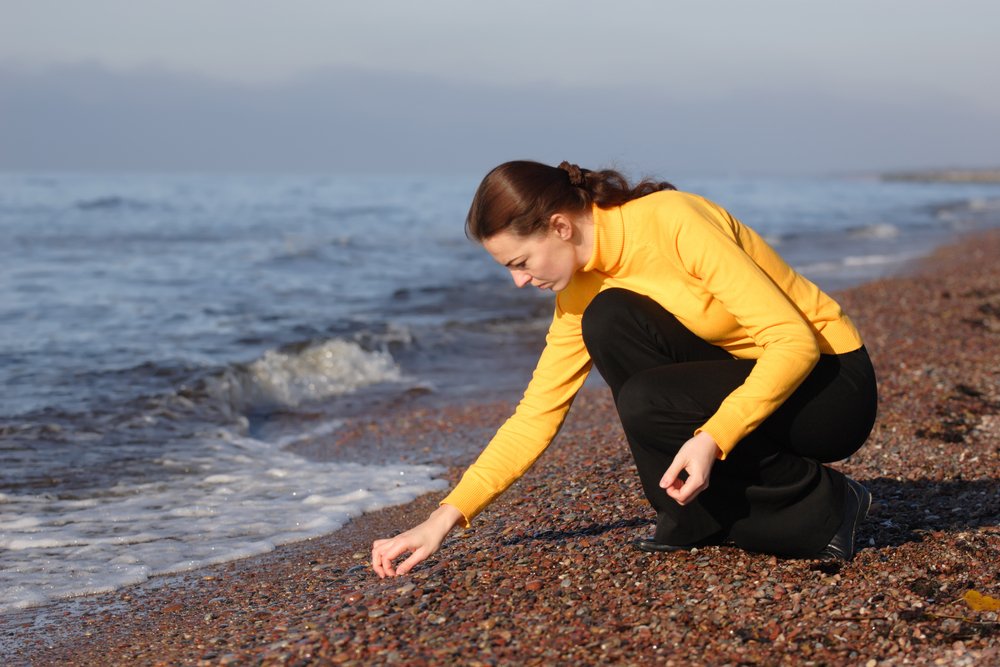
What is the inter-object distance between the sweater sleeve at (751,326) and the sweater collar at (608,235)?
192mm

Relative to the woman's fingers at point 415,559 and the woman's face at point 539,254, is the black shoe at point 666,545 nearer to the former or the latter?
the woman's fingers at point 415,559

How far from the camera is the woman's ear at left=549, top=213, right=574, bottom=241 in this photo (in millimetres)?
2900

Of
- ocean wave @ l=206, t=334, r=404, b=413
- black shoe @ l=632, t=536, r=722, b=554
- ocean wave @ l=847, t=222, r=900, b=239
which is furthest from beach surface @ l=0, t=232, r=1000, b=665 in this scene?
ocean wave @ l=847, t=222, r=900, b=239

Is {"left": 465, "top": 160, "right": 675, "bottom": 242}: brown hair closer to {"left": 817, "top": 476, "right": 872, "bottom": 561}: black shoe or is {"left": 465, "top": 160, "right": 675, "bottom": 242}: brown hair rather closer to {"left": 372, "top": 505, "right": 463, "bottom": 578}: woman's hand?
{"left": 372, "top": 505, "right": 463, "bottom": 578}: woman's hand

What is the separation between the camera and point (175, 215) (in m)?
34.7

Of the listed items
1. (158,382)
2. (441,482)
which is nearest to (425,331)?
(158,382)

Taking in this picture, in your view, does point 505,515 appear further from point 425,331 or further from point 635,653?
point 425,331

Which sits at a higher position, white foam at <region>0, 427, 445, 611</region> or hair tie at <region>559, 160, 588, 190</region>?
hair tie at <region>559, 160, 588, 190</region>

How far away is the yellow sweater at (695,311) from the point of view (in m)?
2.80

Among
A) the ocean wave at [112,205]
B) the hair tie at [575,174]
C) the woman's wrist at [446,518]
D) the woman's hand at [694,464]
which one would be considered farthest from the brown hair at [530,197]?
the ocean wave at [112,205]

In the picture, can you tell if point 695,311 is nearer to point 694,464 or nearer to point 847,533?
point 694,464

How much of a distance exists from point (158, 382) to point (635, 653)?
280 inches

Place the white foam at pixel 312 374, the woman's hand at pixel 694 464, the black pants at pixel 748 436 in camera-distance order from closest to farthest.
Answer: the woman's hand at pixel 694 464, the black pants at pixel 748 436, the white foam at pixel 312 374

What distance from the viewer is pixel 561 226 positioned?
9.58ft
